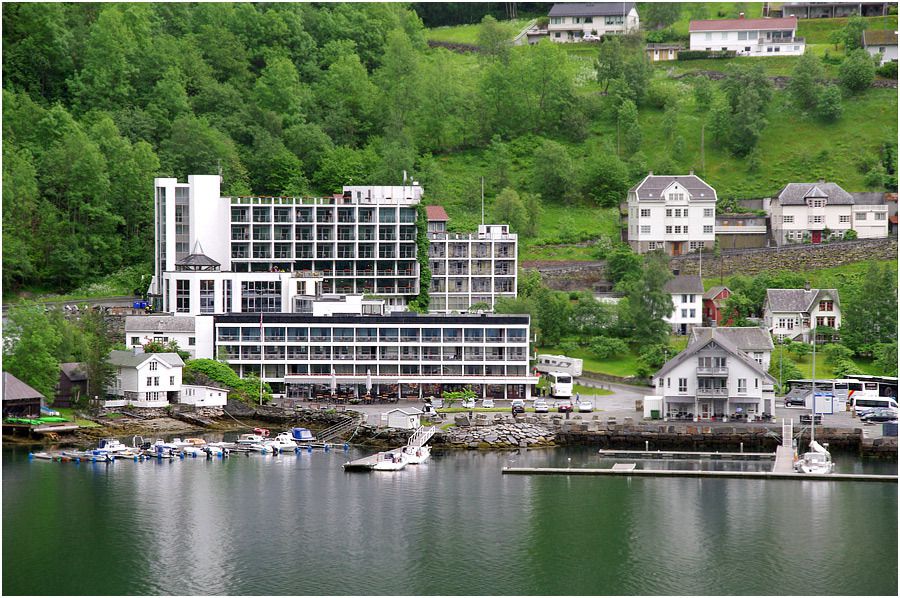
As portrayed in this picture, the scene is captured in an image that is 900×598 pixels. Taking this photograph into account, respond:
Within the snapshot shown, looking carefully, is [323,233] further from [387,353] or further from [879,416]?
[879,416]

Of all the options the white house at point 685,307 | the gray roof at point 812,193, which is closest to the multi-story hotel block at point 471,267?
the white house at point 685,307

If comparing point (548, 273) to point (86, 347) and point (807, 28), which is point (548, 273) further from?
point (807, 28)

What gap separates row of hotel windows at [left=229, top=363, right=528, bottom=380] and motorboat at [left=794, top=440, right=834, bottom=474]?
18.0m

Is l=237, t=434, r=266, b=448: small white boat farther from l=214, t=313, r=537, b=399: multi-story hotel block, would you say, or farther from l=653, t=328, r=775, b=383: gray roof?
l=653, t=328, r=775, b=383: gray roof

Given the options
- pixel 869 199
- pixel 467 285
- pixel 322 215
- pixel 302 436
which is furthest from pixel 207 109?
pixel 302 436

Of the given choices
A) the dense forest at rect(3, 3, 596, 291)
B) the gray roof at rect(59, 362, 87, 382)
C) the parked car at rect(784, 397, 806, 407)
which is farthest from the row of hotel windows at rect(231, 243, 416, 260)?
the parked car at rect(784, 397, 806, 407)

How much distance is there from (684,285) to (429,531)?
3781cm

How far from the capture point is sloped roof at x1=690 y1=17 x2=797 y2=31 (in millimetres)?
131625

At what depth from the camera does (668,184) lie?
330 ft

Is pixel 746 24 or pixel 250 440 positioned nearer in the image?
pixel 250 440

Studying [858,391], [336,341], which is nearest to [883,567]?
[858,391]

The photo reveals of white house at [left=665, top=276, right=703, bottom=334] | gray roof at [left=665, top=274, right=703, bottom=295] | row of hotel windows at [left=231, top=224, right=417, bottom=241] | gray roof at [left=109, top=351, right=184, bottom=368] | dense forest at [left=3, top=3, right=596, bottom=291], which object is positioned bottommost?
gray roof at [left=109, top=351, right=184, bottom=368]

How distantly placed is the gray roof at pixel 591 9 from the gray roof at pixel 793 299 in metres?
56.7

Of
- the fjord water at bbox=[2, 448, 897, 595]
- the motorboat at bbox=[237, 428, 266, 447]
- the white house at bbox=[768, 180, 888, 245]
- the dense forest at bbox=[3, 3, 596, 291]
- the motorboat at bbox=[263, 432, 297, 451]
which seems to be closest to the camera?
the fjord water at bbox=[2, 448, 897, 595]
